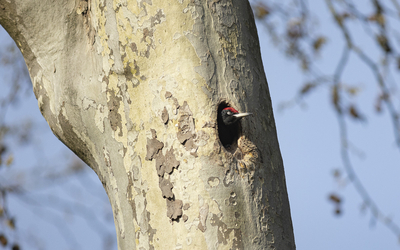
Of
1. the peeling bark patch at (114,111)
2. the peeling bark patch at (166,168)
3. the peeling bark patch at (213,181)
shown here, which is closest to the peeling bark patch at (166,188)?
the peeling bark patch at (166,168)

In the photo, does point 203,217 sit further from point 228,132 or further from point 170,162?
point 228,132

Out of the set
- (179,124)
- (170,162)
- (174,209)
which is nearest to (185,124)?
(179,124)

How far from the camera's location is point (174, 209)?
1.05 meters

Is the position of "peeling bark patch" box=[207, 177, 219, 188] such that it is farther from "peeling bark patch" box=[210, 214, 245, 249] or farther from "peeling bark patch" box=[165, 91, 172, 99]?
"peeling bark patch" box=[165, 91, 172, 99]

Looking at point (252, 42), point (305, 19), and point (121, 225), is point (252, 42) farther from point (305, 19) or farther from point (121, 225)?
point (305, 19)

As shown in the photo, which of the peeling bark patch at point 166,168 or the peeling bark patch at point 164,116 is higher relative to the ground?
the peeling bark patch at point 164,116

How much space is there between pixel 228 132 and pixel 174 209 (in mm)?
291

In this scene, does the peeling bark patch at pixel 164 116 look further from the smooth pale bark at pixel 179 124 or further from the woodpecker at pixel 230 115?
the woodpecker at pixel 230 115

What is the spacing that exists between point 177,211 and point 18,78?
9.81 feet

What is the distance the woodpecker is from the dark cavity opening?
0.01 metres

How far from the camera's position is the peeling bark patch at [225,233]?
101 centimetres

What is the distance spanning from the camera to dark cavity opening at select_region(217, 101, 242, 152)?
1119mm

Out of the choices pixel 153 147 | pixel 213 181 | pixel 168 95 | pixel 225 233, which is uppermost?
pixel 168 95

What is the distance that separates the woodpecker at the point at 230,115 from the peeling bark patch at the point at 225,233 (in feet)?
0.91
